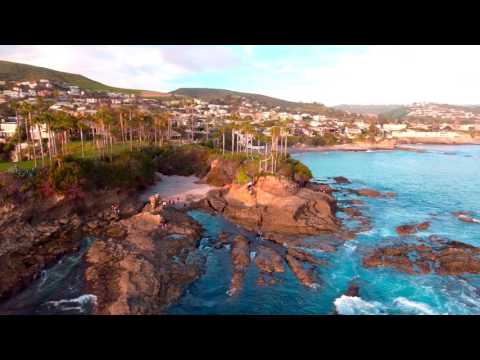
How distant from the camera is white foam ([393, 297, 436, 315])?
15547 millimetres

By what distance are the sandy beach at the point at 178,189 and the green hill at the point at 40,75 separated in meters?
81.1

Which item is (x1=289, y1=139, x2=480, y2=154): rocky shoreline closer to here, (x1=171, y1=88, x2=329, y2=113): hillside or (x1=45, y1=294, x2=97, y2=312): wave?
(x1=45, y1=294, x2=97, y2=312): wave

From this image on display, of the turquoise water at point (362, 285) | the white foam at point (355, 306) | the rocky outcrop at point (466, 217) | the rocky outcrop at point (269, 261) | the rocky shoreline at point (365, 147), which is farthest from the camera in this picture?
the rocky shoreline at point (365, 147)

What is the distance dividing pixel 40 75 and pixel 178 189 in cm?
9280

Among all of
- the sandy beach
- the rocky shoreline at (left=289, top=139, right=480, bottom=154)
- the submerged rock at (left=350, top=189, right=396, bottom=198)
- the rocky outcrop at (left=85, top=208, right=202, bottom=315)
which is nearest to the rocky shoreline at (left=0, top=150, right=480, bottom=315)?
the rocky outcrop at (left=85, top=208, right=202, bottom=315)

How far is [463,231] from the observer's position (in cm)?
2661

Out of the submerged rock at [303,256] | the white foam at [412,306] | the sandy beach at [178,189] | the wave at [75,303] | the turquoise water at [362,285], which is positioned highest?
the sandy beach at [178,189]

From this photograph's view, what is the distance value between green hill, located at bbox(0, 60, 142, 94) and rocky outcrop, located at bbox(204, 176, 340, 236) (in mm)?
92339

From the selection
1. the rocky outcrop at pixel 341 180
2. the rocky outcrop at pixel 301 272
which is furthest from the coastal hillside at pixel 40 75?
the rocky outcrop at pixel 301 272

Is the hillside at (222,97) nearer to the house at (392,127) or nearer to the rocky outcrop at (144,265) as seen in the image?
the house at (392,127)

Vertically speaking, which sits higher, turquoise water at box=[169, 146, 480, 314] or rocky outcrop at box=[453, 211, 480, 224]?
rocky outcrop at box=[453, 211, 480, 224]

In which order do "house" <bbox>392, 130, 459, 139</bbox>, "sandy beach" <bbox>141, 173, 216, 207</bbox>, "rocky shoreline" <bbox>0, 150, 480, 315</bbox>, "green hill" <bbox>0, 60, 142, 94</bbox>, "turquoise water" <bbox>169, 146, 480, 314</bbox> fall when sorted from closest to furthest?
"turquoise water" <bbox>169, 146, 480, 314</bbox> → "rocky shoreline" <bbox>0, 150, 480, 315</bbox> → "sandy beach" <bbox>141, 173, 216, 207</bbox> → "green hill" <bbox>0, 60, 142, 94</bbox> → "house" <bbox>392, 130, 459, 139</bbox>

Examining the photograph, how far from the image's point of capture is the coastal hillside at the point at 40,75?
94.8 m

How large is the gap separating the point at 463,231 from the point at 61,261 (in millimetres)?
29943
